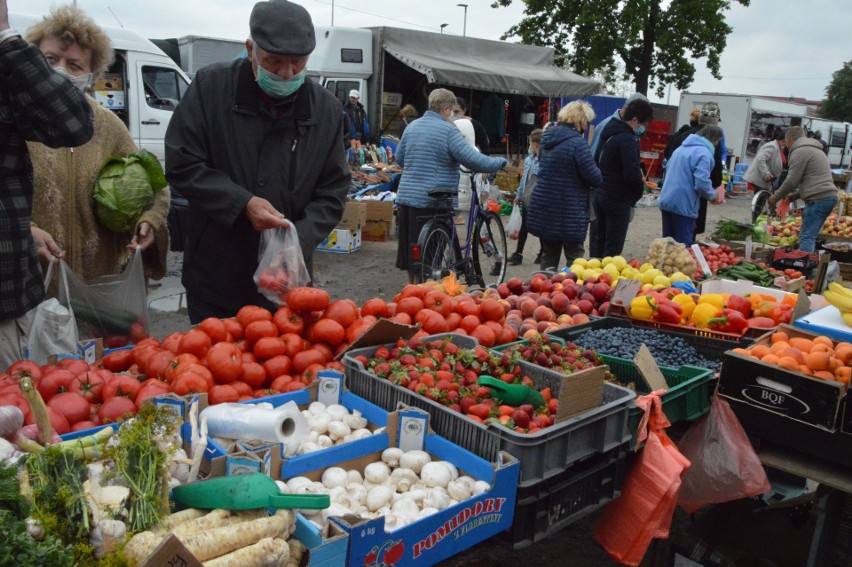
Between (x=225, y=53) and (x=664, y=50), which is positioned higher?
(x=664, y=50)

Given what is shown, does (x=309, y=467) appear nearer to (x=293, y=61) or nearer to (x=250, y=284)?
(x=250, y=284)

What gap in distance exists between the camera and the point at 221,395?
2.38 meters

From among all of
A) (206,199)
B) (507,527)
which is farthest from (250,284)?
(507,527)

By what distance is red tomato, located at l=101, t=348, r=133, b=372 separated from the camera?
8.96 ft

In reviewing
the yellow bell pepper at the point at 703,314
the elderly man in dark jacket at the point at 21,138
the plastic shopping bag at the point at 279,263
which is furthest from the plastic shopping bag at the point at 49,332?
the yellow bell pepper at the point at 703,314

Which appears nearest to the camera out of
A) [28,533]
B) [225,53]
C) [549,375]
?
[28,533]

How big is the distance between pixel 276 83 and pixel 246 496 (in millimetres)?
1893

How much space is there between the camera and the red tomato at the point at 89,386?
232 cm

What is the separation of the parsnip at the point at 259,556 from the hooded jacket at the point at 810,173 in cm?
886

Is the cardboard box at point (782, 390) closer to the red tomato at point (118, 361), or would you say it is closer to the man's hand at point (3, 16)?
the red tomato at point (118, 361)

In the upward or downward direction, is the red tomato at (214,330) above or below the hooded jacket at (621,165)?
below

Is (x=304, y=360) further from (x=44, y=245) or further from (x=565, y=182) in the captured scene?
(x=565, y=182)

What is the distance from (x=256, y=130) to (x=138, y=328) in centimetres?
109

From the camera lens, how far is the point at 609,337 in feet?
11.5
